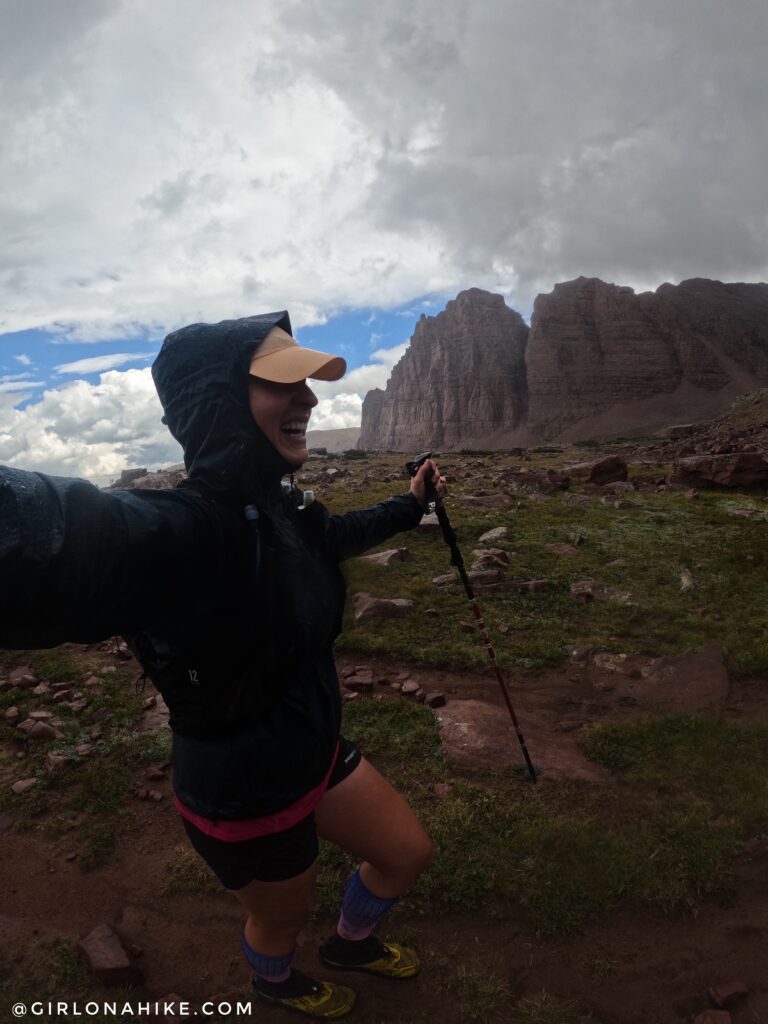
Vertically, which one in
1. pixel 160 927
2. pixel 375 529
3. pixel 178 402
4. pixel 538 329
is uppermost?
pixel 538 329

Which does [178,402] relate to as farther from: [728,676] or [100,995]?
[728,676]

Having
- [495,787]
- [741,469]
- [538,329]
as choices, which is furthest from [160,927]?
[538,329]

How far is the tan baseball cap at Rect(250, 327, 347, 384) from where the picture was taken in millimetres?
2688

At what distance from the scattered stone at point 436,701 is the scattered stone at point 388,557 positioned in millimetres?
5718

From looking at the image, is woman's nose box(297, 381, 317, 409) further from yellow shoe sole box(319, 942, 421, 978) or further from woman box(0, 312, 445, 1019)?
yellow shoe sole box(319, 942, 421, 978)

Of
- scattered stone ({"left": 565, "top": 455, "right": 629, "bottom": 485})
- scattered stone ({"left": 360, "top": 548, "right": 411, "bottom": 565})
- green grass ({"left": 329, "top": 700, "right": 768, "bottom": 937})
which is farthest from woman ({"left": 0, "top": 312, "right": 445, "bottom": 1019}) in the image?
scattered stone ({"left": 565, "top": 455, "right": 629, "bottom": 485})

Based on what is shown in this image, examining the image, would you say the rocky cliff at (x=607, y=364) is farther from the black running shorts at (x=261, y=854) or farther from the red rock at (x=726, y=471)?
the black running shorts at (x=261, y=854)

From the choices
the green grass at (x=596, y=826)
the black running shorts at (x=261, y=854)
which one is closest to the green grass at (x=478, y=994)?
the green grass at (x=596, y=826)

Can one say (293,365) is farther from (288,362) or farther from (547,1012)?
(547,1012)

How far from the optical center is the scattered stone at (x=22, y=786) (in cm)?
630

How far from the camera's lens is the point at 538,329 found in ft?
591

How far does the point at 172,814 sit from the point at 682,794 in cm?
500

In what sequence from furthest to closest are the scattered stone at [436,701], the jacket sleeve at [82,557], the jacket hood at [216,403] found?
the scattered stone at [436,701] < the jacket hood at [216,403] < the jacket sleeve at [82,557]

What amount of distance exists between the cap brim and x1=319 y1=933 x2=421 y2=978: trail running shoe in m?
3.82
